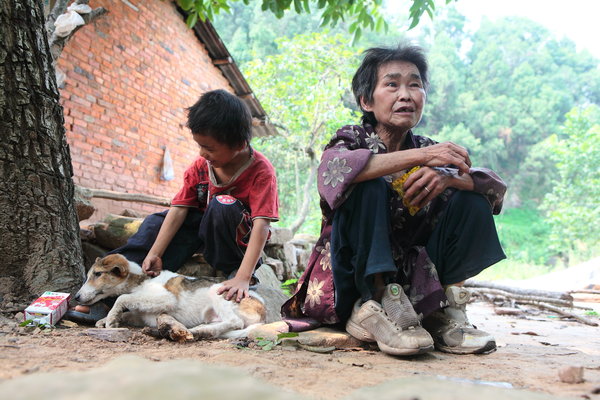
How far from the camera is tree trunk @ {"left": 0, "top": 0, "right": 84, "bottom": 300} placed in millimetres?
2203

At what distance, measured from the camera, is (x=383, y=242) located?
72.6 inches

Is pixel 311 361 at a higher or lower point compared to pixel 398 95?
lower

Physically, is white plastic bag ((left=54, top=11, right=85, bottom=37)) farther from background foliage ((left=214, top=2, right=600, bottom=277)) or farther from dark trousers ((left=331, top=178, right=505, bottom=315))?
background foliage ((left=214, top=2, right=600, bottom=277))

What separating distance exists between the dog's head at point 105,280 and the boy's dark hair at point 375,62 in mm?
1602

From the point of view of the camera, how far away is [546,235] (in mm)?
25750

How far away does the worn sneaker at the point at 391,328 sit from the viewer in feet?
5.59

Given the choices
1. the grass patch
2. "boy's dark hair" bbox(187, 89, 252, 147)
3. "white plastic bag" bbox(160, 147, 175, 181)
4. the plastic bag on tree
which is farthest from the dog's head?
the grass patch

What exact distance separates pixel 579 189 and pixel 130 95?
1922 cm

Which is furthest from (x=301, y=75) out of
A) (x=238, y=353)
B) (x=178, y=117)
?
(x=238, y=353)

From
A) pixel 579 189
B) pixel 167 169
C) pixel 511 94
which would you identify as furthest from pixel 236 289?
pixel 511 94

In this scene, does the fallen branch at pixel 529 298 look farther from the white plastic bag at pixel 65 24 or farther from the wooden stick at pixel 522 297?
the white plastic bag at pixel 65 24

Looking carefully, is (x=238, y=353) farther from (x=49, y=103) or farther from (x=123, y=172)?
(x=123, y=172)

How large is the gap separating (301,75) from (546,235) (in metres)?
19.3

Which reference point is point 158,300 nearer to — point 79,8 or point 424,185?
point 424,185
